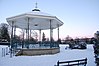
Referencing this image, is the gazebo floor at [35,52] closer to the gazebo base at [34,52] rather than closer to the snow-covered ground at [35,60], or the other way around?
the gazebo base at [34,52]

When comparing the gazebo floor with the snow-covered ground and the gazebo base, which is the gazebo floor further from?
the snow-covered ground

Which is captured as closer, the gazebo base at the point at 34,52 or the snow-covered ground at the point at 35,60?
the snow-covered ground at the point at 35,60

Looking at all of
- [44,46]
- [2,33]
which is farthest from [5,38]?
[44,46]

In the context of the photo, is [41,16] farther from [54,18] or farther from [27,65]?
[27,65]

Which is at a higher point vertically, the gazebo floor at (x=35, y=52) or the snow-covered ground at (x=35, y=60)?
the gazebo floor at (x=35, y=52)

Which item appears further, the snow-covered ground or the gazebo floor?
the gazebo floor

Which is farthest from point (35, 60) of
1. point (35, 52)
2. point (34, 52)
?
point (35, 52)

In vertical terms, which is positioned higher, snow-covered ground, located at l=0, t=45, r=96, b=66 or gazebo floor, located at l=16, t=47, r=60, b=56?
gazebo floor, located at l=16, t=47, r=60, b=56

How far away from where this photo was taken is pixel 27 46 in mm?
21578

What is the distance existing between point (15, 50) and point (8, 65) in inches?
382

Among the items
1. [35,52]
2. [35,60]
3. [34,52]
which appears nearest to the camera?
[35,60]

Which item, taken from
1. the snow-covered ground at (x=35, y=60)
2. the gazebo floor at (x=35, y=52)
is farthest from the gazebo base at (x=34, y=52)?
the snow-covered ground at (x=35, y=60)

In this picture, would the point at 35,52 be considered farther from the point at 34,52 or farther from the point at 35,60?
the point at 35,60

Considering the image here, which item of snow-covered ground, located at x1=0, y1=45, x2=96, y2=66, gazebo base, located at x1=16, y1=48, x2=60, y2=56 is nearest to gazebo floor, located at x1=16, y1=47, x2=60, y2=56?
gazebo base, located at x1=16, y1=48, x2=60, y2=56
